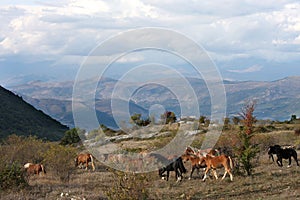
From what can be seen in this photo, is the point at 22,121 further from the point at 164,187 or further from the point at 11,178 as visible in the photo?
the point at 164,187

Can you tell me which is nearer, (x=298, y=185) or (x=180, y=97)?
(x=298, y=185)

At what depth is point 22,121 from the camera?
253 feet

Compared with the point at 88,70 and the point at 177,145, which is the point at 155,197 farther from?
the point at 177,145

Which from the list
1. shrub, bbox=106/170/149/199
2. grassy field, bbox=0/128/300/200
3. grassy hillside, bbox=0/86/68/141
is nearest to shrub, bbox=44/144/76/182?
grassy field, bbox=0/128/300/200

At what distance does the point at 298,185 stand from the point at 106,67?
32.3 ft

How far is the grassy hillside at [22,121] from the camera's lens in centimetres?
7019

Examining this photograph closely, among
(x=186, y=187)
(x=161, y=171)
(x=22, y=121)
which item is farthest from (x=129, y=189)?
(x=22, y=121)

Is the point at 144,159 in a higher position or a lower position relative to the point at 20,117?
lower

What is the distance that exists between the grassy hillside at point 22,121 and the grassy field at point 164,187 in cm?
4671

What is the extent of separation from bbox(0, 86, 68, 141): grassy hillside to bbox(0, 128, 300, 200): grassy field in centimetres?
4671

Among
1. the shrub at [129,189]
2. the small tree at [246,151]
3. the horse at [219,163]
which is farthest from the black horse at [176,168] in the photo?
the shrub at [129,189]

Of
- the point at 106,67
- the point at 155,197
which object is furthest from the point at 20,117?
the point at 155,197

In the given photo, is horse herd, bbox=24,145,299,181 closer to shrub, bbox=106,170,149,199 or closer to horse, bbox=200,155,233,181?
horse, bbox=200,155,233,181

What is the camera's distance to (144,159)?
21.5 metres
